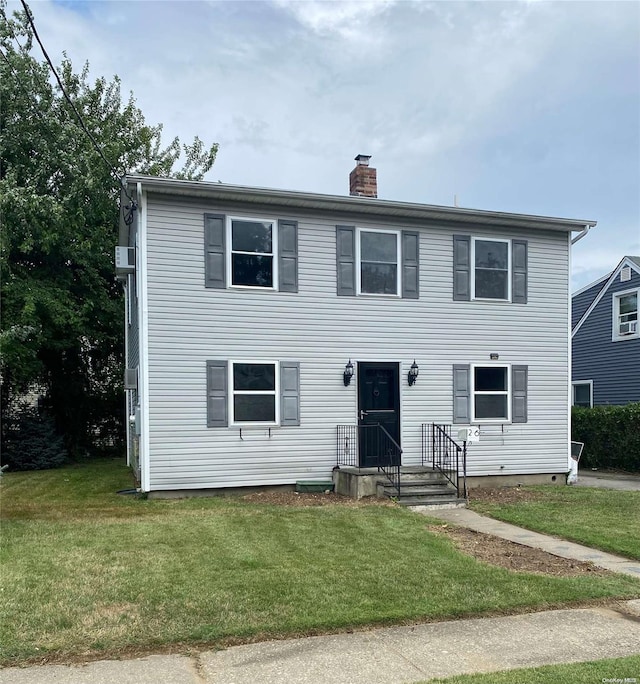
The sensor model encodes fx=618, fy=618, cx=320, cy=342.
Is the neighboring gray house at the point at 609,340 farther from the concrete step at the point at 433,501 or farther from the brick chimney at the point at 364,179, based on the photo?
the concrete step at the point at 433,501

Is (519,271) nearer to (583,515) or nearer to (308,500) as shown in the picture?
(583,515)

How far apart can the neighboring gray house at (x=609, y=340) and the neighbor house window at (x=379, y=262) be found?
9950 millimetres

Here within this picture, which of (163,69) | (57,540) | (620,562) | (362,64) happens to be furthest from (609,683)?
(362,64)

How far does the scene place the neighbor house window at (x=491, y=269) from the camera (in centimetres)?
1225

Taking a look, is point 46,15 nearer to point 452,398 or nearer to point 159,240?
point 159,240

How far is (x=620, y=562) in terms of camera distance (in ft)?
21.2

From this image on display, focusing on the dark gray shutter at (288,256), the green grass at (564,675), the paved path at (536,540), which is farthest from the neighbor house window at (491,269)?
the green grass at (564,675)

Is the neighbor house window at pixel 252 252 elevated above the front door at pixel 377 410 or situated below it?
above

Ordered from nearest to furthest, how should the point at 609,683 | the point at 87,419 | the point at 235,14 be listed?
the point at 609,683 < the point at 235,14 < the point at 87,419

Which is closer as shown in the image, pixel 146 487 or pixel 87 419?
pixel 146 487

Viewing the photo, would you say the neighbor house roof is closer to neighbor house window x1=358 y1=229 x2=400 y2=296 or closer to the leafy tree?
neighbor house window x1=358 y1=229 x2=400 y2=296

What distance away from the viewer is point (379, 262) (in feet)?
38.2

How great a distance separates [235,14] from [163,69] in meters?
2.00

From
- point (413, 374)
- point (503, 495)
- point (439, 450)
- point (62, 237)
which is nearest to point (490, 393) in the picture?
point (439, 450)
